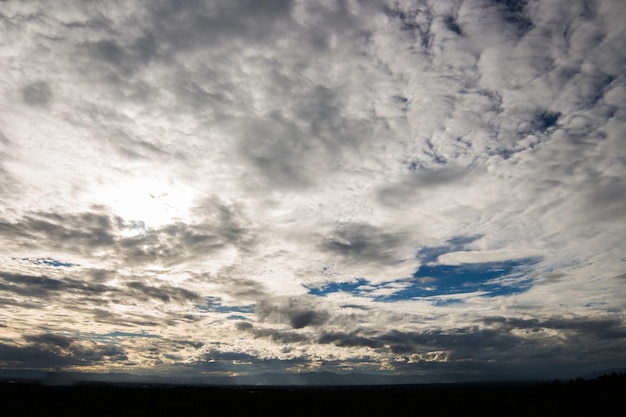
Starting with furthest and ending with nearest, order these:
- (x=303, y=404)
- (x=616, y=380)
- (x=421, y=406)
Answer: (x=303, y=404) → (x=421, y=406) → (x=616, y=380)

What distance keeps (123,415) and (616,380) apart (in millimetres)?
100932

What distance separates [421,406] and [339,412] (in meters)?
18.8

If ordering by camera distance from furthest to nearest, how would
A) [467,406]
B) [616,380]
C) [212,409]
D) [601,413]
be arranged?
[212,409] → [467,406] → [616,380] → [601,413]

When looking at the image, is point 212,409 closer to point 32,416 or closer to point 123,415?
point 123,415

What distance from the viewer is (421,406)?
279 ft

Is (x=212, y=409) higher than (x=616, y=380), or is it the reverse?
(x=616, y=380)

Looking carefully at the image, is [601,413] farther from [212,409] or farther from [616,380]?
[212,409]

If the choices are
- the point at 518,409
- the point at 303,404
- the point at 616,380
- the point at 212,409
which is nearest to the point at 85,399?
the point at 212,409

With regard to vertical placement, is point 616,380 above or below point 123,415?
above

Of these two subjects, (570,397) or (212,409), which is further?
(212,409)

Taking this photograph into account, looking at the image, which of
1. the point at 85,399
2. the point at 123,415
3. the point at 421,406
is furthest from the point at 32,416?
the point at 421,406

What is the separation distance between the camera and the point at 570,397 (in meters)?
68.6

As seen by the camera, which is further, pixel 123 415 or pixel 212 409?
pixel 212 409

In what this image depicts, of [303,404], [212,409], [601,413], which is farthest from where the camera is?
[303,404]
